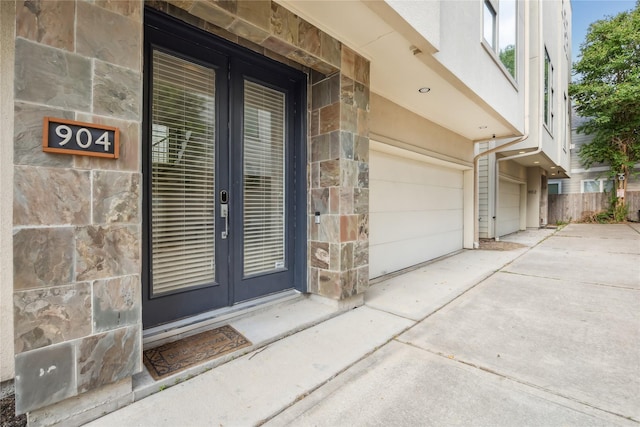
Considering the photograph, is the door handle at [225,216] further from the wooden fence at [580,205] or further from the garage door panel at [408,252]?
the wooden fence at [580,205]

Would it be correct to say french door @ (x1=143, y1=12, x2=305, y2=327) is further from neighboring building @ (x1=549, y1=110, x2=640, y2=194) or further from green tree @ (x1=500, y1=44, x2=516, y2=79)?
neighboring building @ (x1=549, y1=110, x2=640, y2=194)

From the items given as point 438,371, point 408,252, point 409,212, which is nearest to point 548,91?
point 409,212

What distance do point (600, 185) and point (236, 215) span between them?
19797 millimetres

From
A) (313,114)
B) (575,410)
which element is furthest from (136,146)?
(575,410)

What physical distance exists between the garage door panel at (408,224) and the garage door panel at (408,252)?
0.10 m

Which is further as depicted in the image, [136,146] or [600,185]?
[600,185]

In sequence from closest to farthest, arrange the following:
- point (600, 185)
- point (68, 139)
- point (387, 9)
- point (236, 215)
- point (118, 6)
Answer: point (68, 139), point (118, 6), point (387, 9), point (236, 215), point (600, 185)

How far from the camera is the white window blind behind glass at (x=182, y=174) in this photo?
2244 millimetres

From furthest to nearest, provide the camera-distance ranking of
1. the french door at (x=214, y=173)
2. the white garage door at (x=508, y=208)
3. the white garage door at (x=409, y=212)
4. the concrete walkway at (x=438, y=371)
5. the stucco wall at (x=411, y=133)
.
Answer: the white garage door at (x=508, y=208) → the white garage door at (x=409, y=212) → the stucco wall at (x=411, y=133) → the french door at (x=214, y=173) → the concrete walkway at (x=438, y=371)

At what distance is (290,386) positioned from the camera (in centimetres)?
180

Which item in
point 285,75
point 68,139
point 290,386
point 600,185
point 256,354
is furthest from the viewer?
point 600,185

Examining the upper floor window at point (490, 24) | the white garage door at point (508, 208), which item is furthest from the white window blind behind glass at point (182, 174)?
the white garage door at point (508, 208)

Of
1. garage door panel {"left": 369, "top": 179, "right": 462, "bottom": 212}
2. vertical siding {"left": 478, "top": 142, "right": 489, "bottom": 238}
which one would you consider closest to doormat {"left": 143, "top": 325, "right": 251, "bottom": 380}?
garage door panel {"left": 369, "top": 179, "right": 462, "bottom": 212}

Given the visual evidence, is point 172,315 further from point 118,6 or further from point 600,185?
point 600,185
